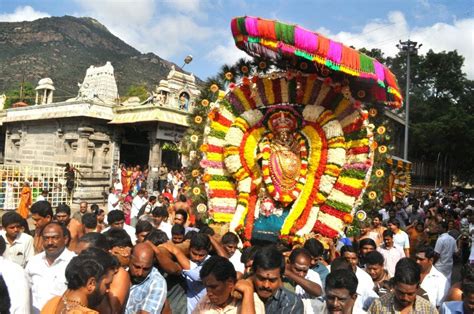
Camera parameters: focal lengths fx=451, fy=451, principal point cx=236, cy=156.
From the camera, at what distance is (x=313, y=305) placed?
3357 mm

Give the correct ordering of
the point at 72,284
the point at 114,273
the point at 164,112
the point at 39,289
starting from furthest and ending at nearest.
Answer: the point at 164,112 → the point at 39,289 → the point at 114,273 → the point at 72,284

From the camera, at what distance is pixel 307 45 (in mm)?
6922

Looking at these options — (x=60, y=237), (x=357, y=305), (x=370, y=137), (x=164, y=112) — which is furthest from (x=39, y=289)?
(x=164, y=112)

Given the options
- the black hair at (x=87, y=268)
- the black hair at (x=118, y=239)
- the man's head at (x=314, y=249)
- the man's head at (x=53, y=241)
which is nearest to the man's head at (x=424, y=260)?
the man's head at (x=314, y=249)

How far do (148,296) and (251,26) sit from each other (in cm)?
509

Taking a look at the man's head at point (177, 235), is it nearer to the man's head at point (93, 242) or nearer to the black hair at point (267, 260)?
the man's head at point (93, 242)

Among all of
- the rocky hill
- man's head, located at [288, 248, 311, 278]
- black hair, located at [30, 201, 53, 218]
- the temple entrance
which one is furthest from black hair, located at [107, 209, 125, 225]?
the rocky hill

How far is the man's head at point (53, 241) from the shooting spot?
3809mm

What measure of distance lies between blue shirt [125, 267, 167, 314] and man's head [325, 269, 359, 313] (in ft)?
3.93

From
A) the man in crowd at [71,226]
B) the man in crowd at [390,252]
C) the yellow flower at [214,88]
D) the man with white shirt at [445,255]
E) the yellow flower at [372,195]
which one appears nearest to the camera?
the man in crowd at [71,226]

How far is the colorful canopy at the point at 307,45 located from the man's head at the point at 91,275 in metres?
5.05

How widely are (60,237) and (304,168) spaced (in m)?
5.01

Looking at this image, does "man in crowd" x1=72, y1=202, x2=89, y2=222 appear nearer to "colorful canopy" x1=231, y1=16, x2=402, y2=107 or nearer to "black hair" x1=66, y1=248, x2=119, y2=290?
"colorful canopy" x1=231, y1=16, x2=402, y2=107

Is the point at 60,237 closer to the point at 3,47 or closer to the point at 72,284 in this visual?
the point at 72,284
